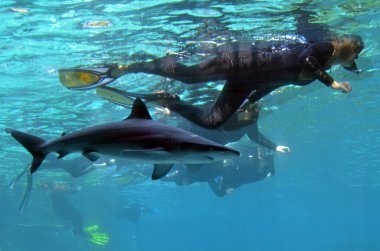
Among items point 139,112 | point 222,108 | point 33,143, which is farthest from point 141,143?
point 222,108

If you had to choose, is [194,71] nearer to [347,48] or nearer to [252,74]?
[252,74]

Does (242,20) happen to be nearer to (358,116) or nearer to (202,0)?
(202,0)

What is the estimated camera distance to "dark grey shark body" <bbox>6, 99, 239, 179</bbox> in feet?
10.8

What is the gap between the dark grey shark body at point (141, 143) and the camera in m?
3.30

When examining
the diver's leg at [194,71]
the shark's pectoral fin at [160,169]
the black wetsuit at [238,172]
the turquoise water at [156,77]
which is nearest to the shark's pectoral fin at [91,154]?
the shark's pectoral fin at [160,169]

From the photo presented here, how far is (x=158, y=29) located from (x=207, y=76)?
410 cm

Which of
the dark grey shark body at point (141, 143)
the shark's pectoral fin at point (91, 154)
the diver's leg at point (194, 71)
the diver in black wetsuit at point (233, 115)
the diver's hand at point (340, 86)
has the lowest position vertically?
the diver in black wetsuit at point (233, 115)

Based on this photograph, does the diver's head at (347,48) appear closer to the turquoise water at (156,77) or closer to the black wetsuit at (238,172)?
the turquoise water at (156,77)

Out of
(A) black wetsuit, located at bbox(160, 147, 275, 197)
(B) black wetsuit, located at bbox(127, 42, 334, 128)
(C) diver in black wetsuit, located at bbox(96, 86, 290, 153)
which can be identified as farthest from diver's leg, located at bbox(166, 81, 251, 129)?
(A) black wetsuit, located at bbox(160, 147, 275, 197)

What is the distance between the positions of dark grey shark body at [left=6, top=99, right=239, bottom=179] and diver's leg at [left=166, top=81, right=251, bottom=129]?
283 cm

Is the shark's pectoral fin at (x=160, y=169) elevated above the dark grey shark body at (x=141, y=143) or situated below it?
below

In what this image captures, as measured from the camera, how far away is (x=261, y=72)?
718 cm

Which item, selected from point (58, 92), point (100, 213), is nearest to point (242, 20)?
point (58, 92)

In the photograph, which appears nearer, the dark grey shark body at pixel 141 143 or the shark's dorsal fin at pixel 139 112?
the dark grey shark body at pixel 141 143
